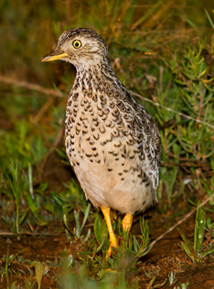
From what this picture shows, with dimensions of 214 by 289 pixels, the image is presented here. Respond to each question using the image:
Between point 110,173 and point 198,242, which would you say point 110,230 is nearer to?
point 110,173

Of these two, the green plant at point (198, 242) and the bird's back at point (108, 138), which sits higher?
the bird's back at point (108, 138)

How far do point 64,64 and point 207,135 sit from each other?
1649 mm

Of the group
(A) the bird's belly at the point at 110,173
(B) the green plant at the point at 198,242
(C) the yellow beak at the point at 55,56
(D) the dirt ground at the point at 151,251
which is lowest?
(D) the dirt ground at the point at 151,251

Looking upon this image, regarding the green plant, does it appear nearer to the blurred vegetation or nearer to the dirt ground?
the dirt ground

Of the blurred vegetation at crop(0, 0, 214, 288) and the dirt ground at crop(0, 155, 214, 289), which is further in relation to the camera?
the blurred vegetation at crop(0, 0, 214, 288)

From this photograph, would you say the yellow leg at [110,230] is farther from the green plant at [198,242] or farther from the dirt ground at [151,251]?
the green plant at [198,242]

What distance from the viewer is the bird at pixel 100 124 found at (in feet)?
10.4

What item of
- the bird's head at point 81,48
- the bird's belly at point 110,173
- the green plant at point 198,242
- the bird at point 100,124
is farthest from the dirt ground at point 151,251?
the bird's head at point 81,48

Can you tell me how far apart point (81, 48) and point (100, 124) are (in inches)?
22.7

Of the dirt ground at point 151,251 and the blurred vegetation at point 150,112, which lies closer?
the dirt ground at point 151,251

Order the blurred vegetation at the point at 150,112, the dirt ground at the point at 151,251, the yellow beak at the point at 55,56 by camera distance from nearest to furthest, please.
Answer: the dirt ground at the point at 151,251
the yellow beak at the point at 55,56
the blurred vegetation at the point at 150,112

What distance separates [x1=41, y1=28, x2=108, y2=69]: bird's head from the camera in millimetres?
3205

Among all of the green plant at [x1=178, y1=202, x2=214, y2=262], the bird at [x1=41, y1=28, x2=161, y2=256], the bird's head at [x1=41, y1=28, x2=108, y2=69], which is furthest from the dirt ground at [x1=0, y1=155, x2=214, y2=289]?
the bird's head at [x1=41, y1=28, x2=108, y2=69]

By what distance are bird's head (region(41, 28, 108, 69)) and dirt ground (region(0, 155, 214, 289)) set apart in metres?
1.40
